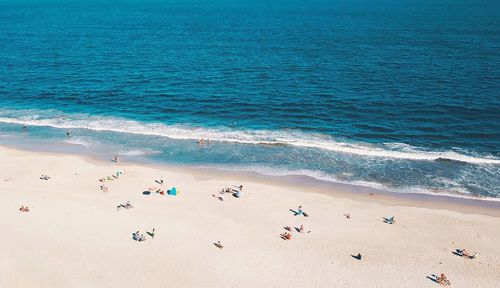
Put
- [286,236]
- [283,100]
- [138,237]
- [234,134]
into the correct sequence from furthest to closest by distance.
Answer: [283,100] → [234,134] → [286,236] → [138,237]

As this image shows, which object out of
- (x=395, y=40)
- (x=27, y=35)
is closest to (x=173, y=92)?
(x=395, y=40)

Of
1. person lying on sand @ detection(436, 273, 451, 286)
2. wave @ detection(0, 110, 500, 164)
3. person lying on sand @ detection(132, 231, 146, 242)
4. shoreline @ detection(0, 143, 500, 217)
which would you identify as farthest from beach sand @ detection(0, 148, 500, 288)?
wave @ detection(0, 110, 500, 164)

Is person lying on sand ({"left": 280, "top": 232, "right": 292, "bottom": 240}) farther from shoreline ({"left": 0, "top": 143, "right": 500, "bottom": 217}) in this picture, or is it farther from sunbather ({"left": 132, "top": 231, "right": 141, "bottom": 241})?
sunbather ({"left": 132, "top": 231, "right": 141, "bottom": 241})

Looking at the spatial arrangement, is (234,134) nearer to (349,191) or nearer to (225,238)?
(349,191)

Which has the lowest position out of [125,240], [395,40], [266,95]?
[125,240]

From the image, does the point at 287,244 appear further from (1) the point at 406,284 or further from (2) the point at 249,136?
(2) the point at 249,136

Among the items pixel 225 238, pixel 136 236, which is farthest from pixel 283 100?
pixel 136 236
